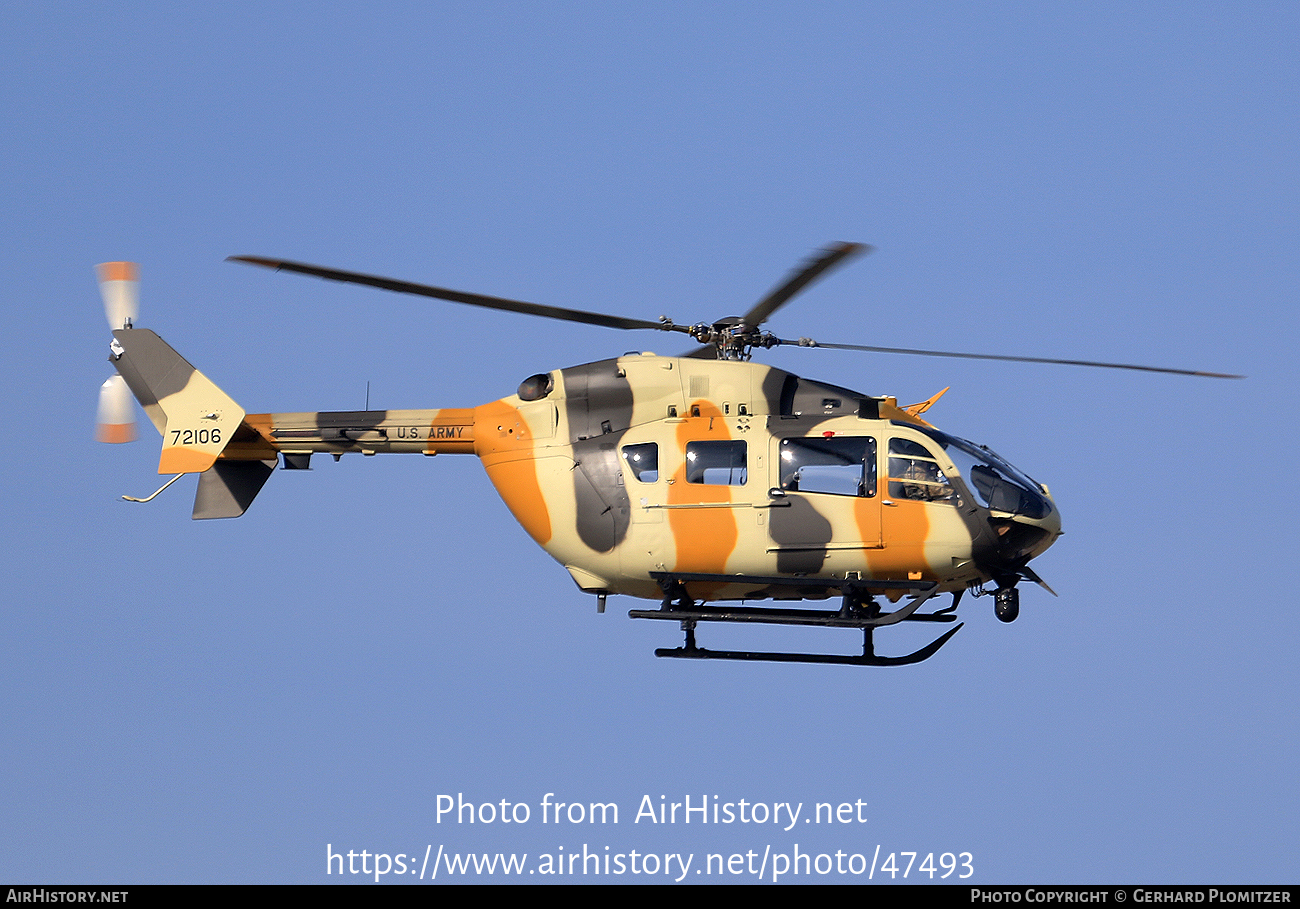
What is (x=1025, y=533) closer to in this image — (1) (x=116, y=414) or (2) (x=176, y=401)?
(2) (x=176, y=401)

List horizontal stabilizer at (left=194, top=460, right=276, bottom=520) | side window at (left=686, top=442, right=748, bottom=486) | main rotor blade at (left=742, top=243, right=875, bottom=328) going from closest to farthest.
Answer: main rotor blade at (left=742, top=243, right=875, bottom=328), side window at (left=686, top=442, right=748, bottom=486), horizontal stabilizer at (left=194, top=460, right=276, bottom=520)

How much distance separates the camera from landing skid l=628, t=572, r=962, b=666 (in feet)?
60.3

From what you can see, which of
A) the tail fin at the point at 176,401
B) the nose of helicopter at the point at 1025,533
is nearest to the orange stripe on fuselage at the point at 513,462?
the tail fin at the point at 176,401

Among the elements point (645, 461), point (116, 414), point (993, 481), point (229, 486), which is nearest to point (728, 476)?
point (645, 461)

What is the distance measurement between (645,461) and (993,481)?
3946 mm

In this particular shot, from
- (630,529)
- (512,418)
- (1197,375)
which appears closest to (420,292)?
(512,418)

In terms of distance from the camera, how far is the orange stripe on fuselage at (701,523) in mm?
18438

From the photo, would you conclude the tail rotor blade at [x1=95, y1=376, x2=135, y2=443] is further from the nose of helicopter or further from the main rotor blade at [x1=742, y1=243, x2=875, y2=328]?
the nose of helicopter

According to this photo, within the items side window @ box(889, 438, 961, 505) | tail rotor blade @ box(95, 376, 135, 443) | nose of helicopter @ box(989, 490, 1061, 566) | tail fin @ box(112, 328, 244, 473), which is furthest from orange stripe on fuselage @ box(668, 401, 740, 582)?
tail rotor blade @ box(95, 376, 135, 443)

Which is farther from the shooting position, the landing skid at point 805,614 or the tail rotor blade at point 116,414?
the tail rotor blade at point 116,414

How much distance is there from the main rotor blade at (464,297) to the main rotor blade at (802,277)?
3.06ft

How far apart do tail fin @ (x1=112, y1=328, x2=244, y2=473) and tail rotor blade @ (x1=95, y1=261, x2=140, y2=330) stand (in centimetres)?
18

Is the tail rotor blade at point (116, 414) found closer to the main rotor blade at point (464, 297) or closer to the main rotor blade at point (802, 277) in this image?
the main rotor blade at point (464, 297)
